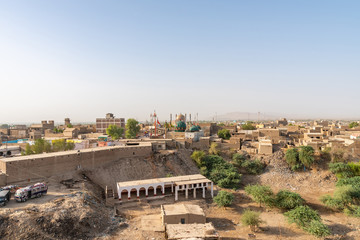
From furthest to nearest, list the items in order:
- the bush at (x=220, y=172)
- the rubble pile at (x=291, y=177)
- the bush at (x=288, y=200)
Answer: the rubble pile at (x=291, y=177)
the bush at (x=220, y=172)
the bush at (x=288, y=200)

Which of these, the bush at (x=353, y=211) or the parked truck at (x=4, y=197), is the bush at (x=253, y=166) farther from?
the parked truck at (x=4, y=197)

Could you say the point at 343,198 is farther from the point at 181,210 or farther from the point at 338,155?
the point at 181,210

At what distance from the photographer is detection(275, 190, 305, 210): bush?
1977 centimetres

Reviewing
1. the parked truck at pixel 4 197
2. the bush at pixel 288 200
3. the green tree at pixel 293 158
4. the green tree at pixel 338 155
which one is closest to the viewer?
the parked truck at pixel 4 197

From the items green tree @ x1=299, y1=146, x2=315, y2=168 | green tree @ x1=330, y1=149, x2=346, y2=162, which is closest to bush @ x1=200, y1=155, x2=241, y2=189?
green tree @ x1=299, y1=146, x2=315, y2=168

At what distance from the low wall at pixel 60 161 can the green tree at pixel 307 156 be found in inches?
717

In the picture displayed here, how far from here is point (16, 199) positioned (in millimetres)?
15492

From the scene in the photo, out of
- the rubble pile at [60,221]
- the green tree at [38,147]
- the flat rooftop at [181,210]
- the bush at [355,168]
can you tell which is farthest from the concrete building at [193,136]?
the bush at [355,168]

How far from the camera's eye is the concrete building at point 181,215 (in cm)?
1595

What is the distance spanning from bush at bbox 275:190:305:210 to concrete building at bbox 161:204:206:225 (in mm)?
7773

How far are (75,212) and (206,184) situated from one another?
11.1 m

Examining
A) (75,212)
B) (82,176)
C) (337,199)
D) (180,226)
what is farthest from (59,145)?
(337,199)

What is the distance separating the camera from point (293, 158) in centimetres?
2831

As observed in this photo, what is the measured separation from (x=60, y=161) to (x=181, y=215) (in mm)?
11909
